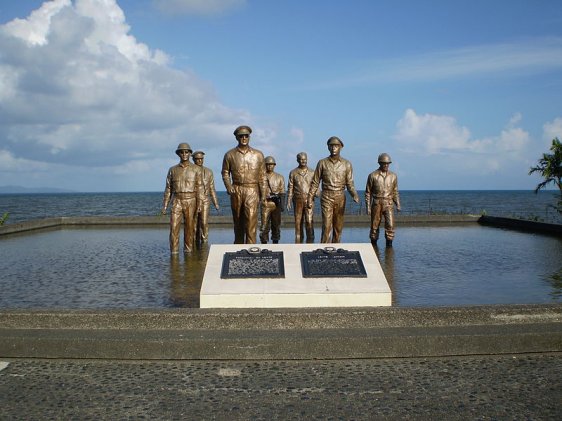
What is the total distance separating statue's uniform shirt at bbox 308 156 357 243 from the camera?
10547 millimetres

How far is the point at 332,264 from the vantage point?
259 inches

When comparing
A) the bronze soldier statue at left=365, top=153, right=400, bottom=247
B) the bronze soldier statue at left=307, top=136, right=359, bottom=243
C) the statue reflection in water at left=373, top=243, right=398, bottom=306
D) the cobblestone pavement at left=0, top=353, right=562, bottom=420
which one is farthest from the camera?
the bronze soldier statue at left=365, top=153, right=400, bottom=247

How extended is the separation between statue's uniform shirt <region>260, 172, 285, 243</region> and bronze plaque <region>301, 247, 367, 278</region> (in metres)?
6.57

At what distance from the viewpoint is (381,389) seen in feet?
14.6

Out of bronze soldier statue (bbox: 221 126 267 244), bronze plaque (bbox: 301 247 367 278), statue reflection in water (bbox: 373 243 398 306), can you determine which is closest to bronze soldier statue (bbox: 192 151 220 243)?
bronze soldier statue (bbox: 221 126 267 244)

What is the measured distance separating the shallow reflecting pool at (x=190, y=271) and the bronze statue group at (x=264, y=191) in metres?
1.04

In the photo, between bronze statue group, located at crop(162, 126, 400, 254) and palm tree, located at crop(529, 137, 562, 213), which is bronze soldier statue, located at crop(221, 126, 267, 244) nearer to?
bronze statue group, located at crop(162, 126, 400, 254)

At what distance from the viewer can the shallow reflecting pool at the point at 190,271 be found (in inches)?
292

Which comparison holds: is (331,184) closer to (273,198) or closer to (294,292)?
(273,198)

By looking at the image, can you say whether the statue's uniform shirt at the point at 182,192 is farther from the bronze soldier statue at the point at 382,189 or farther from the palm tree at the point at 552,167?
the palm tree at the point at 552,167

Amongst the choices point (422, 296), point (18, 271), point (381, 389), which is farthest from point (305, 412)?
point (18, 271)

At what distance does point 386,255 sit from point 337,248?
17.2ft

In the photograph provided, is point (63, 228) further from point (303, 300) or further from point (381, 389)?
point (381, 389)

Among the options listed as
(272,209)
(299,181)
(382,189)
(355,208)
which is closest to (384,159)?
(382,189)
